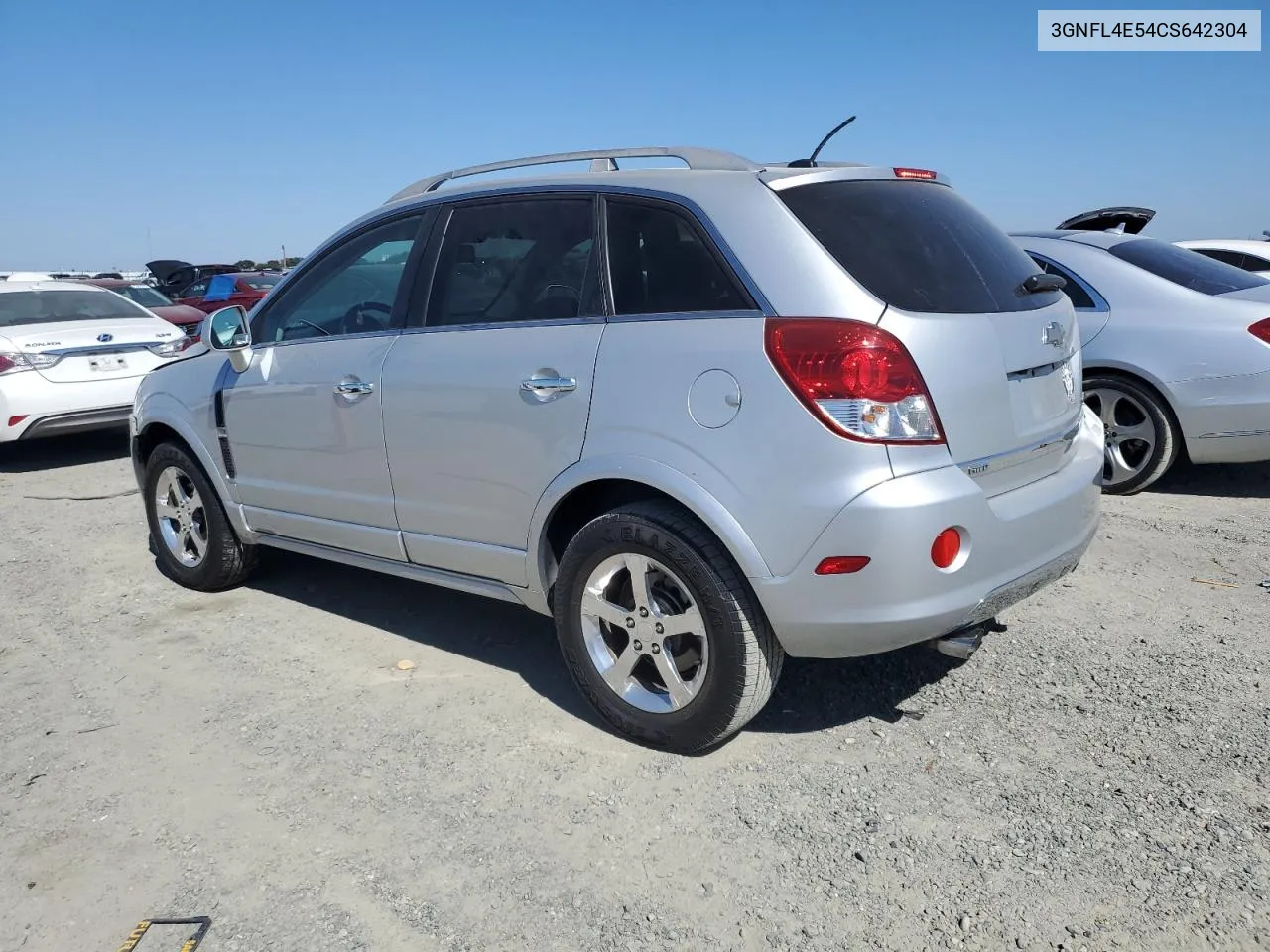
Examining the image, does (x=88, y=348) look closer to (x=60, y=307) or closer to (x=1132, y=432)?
(x=60, y=307)

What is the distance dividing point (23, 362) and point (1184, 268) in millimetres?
8420

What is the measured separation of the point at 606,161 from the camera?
3.58 m

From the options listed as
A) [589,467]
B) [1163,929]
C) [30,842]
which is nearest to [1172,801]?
[1163,929]

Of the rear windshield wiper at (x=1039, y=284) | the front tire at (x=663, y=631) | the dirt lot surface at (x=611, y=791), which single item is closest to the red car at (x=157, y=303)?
the dirt lot surface at (x=611, y=791)

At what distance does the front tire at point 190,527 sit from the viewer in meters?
4.87

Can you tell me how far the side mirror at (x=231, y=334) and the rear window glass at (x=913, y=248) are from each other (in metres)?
2.54

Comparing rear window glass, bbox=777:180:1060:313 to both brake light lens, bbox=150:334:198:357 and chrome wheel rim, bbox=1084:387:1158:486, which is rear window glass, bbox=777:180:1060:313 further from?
brake light lens, bbox=150:334:198:357

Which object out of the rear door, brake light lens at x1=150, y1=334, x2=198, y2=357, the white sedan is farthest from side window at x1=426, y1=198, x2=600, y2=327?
brake light lens at x1=150, y1=334, x2=198, y2=357

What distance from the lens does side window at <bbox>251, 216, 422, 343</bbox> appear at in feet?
13.2

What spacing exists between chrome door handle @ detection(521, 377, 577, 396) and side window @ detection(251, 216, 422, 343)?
82cm

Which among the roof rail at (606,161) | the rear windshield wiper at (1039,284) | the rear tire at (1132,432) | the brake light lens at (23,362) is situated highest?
the roof rail at (606,161)

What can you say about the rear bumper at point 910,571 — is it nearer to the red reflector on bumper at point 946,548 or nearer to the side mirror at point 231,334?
the red reflector on bumper at point 946,548

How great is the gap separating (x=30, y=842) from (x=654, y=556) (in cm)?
198

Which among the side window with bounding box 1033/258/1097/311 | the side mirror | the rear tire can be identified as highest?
the side mirror
